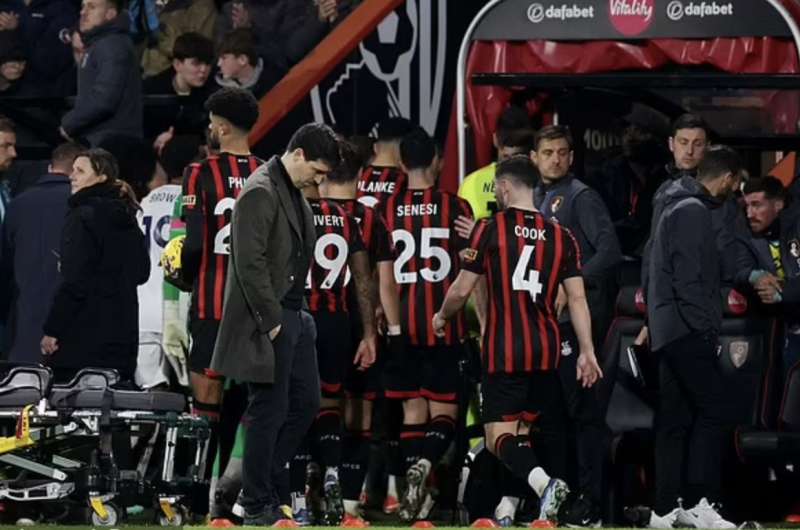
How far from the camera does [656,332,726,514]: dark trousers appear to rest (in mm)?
14625

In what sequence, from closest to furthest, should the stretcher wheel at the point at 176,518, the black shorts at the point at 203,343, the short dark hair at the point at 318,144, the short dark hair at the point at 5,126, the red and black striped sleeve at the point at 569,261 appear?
the short dark hair at the point at 318,144 → the stretcher wheel at the point at 176,518 → the black shorts at the point at 203,343 → the red and black striped sleeve at the point at 569,261 → the short dark hair at the point at 5,126

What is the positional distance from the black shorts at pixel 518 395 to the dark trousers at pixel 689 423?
2.02 ft

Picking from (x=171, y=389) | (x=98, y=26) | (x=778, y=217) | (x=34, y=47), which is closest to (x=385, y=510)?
(x=171, y=389)

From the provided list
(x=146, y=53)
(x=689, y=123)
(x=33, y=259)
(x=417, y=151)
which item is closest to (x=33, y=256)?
(x=33, y=259)

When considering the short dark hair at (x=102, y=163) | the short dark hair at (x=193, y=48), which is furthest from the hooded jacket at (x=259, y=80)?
the short dark hair at (x=102, y=163)

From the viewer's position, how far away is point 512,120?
16.7 m

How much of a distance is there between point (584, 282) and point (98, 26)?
4.04 metres

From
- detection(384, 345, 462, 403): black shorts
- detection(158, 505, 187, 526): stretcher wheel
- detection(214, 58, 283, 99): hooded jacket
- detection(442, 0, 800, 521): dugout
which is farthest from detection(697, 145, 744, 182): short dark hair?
detection(214, 58, 283, 99): hooded jacket

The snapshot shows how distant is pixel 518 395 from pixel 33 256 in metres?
3.14

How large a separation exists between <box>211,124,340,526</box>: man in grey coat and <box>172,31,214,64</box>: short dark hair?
5032 millimetres

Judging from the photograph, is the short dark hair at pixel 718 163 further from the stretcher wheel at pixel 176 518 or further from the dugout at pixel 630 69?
the stretcher wheel at pixel 176 518

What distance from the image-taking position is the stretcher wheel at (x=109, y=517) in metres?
13.8

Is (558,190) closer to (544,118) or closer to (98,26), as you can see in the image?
(544,118)

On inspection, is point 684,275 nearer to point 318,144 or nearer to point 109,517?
point 318,144
